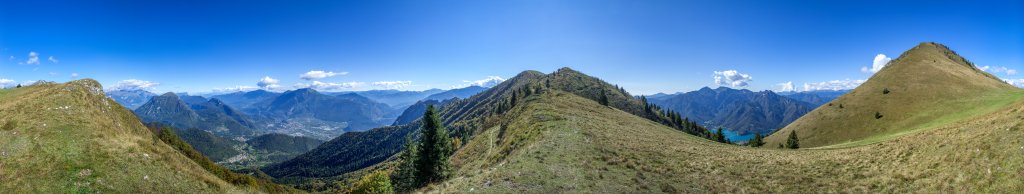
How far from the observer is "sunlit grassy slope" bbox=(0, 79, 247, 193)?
24688mm

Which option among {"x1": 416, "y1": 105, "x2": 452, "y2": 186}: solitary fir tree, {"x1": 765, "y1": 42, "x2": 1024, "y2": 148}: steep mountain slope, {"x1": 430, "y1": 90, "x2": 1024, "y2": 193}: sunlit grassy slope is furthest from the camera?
{"x1": 765, "y1": 42, "x2": 1024, "y2": 148}: steep mountain slope

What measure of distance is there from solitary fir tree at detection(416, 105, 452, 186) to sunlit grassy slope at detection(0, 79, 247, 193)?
20.1 metres

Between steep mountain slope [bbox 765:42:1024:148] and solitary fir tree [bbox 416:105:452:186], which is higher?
steep mountain slope [bbox 765:42:1024:148]

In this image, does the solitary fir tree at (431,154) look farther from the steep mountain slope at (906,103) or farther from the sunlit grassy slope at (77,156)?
the steep mountain slope at (906,103)

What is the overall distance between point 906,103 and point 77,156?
160806 mm

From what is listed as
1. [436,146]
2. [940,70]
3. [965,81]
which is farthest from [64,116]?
[940,70]

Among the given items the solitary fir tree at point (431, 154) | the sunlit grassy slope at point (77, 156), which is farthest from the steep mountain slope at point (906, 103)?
the sunlit grassy slope at point (77, 156)

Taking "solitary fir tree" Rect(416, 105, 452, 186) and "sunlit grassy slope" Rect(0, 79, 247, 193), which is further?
"solitary fir tree" Rect(416, 105, 452, 186)

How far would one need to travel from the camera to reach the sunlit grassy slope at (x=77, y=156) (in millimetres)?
24688

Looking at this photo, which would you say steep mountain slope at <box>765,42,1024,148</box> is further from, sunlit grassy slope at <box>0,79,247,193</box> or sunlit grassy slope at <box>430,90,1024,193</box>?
sunlit grassy slope at <box>0,79,247,193</box>

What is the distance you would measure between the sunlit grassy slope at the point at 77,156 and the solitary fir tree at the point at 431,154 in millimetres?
20078

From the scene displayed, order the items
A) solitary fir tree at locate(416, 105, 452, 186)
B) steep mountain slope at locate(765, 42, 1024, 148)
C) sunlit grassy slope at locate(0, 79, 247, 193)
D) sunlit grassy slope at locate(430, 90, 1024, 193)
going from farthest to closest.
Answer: steep mountain slope at locate(765, 42, 1024, 148) → solitary fir tree at locate(416, 105, 452, 186) → sunlit grassy slope at locate(0, 79, 247, 193) → sunlit grassy slope at locate(430, 90, 1024, 193)

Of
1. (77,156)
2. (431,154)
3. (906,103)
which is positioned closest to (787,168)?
(431,154)

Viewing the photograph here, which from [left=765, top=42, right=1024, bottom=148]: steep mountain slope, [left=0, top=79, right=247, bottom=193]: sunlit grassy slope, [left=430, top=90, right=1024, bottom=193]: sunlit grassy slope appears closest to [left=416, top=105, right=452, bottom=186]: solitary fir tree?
[left=430, top=90, right=1024, bottom=193]: sunlit grassy slope
